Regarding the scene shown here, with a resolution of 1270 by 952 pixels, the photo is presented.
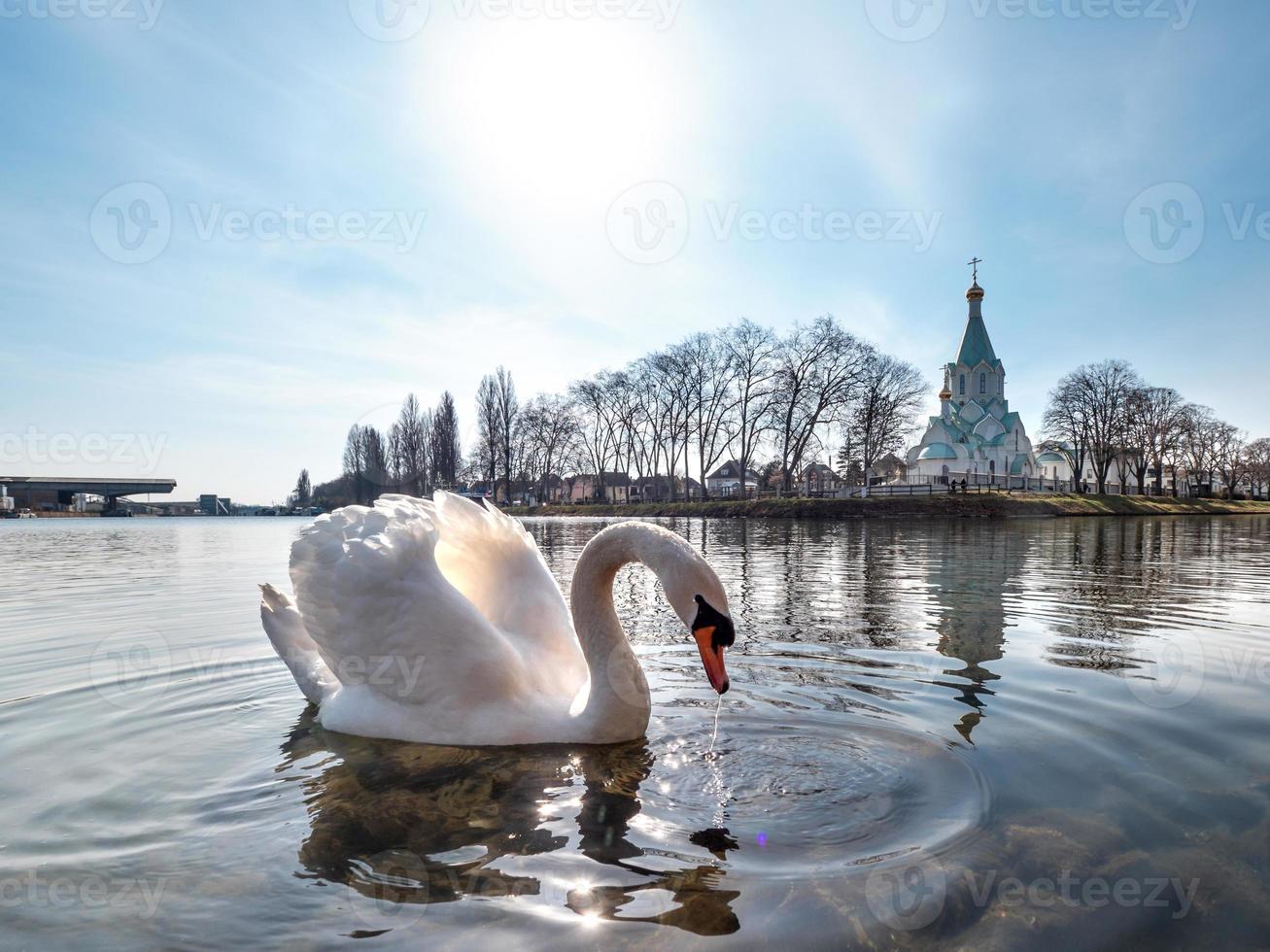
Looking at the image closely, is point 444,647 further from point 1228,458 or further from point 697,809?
point 1228,458

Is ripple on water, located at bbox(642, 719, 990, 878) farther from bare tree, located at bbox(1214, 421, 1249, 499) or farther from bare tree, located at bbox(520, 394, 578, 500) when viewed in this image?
bare tree, located at bbox(1214, 421, 1249, 499)

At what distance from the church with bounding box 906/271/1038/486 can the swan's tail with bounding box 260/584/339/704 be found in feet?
244

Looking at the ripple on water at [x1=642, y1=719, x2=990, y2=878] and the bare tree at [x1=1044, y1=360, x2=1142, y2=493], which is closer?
the ripple on water at [x1=642, y1=719, x2=990, y2=878]

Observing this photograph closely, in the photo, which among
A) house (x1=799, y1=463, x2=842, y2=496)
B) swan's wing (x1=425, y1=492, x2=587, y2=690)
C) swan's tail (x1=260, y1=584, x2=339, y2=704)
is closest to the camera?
swan's wing (x1=425, y1=492, x2=587, y2=690)

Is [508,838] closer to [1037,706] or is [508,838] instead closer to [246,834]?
[246,834]

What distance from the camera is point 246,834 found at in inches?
124

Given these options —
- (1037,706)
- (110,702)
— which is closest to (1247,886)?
(1037,706)

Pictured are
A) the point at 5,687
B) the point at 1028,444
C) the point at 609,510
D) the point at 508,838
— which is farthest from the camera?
the point at 1028,444

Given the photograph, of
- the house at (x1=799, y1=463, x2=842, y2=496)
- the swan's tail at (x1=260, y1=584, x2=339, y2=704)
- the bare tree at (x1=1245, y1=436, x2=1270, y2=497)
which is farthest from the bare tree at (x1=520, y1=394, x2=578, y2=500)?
the bare tree at (x1=1245, y1=436, x2=1270, y2=497)

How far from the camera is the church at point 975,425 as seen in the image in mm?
72938

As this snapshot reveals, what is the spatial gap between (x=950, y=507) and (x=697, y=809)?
1800 inches

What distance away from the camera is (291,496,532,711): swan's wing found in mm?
3924

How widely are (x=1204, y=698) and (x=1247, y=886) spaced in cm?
294

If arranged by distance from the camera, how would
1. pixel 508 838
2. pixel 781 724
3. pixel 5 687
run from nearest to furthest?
pixel 508 838, pixel 781 724, pixel 5 687
